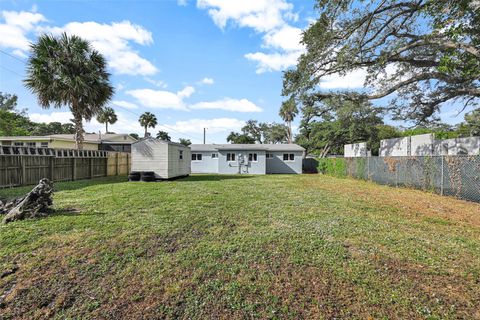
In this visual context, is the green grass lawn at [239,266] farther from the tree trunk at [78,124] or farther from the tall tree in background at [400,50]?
the tree trunk at [78,124]

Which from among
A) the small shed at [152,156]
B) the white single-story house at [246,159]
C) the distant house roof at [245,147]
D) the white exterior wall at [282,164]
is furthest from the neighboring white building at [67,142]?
the white exterior wall at [282,164]

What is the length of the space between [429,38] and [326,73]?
11.9 ft

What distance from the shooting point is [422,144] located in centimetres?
1316

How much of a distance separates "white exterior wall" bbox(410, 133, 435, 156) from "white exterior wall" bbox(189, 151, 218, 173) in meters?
15.5

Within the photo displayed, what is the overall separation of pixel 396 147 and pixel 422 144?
7.46 ft

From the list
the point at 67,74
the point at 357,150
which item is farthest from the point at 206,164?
the point at 357,150

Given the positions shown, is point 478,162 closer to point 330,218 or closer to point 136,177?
point 330,218

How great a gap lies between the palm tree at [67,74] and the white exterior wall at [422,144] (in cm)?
1829

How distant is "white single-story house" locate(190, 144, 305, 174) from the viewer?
22.0 metres

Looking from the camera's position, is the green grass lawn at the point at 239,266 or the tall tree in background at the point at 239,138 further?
the tall tree in background at the point at 239,138

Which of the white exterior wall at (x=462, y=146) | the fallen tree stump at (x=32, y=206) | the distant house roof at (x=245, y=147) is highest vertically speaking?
the distant house roof at (x=245, y=147)

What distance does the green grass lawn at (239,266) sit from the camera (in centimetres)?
230

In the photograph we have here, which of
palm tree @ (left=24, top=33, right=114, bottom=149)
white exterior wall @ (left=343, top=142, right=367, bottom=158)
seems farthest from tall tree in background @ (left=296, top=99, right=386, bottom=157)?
palm tree @ (left=24, top=33, right=114, bottom=149)

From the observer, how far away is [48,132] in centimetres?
4803
